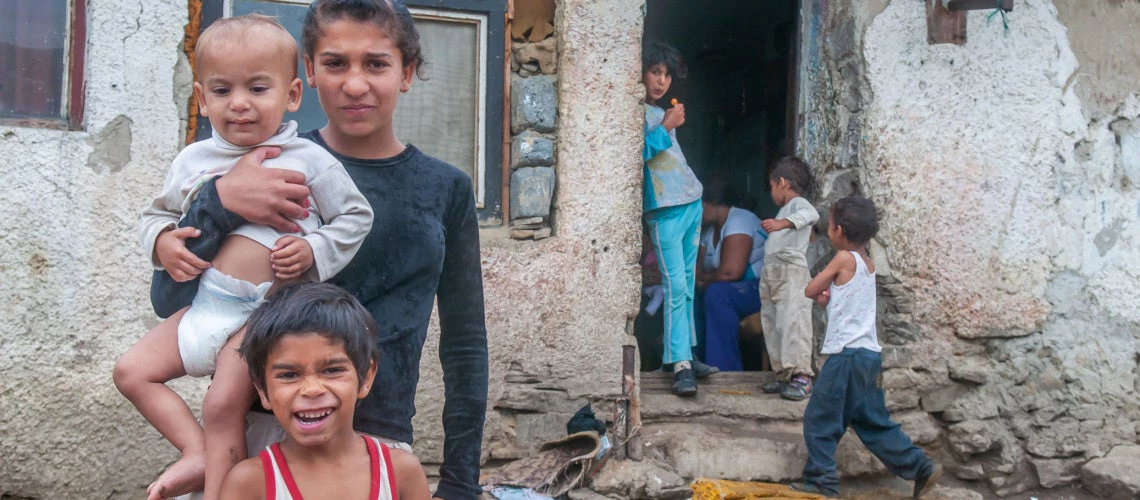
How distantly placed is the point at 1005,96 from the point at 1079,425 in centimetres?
159

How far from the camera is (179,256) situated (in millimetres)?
1732

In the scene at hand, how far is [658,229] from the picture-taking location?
16.1ft

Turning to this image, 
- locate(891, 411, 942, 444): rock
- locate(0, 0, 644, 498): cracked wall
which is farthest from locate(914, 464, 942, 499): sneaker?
locate(0, 0, 644, 498): cracked wall

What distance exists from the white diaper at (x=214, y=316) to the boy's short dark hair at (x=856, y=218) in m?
3.17

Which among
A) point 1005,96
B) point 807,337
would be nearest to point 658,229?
point 807,337

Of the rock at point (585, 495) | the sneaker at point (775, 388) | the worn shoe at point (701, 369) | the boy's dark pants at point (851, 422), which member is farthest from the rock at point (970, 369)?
the rock at point (585, 495)

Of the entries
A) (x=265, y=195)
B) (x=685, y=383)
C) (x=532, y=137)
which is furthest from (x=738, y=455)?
(x=265, y=195)

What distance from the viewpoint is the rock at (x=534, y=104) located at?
4406 mm

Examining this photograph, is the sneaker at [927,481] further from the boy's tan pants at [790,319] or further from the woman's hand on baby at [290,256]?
the woman's hand on baby at [290,256]

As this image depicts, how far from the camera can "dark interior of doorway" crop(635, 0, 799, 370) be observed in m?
7.35

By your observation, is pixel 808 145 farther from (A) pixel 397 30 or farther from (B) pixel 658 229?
(A) pixel 397 30

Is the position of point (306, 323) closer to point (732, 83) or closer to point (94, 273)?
point (94, 273)

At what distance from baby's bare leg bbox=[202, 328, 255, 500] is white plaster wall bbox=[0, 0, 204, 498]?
7.76ft

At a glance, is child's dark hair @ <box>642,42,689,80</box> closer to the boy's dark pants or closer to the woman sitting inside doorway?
the woman sitting inside doorway
